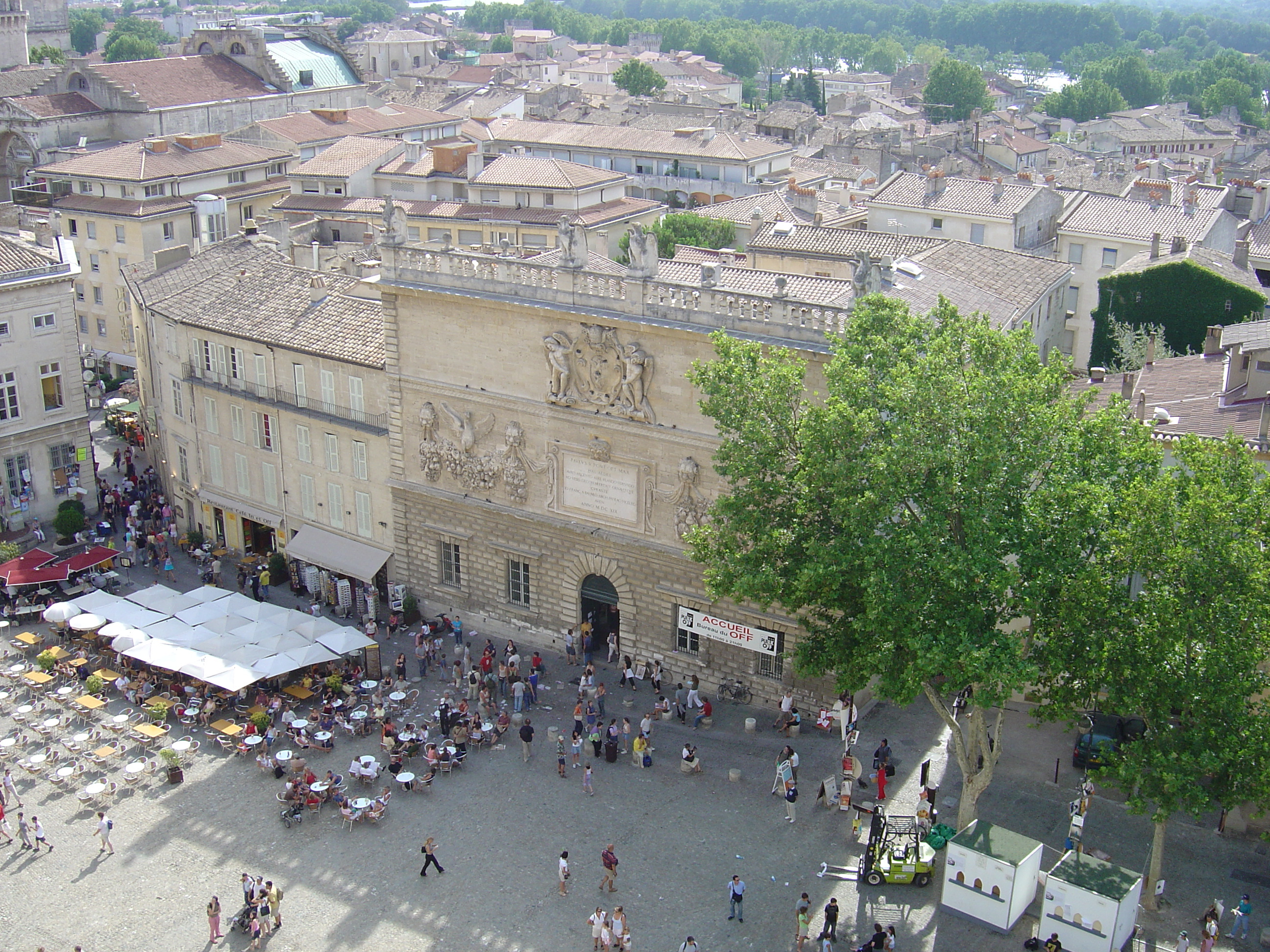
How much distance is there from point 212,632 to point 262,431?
948cm

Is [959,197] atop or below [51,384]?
atop

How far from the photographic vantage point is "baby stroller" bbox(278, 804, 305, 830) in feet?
109

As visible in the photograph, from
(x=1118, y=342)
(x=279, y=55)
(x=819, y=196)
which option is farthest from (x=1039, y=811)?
(x=279, y=55)

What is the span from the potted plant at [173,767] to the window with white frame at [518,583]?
11677mm

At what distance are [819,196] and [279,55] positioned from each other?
71232 millimetres

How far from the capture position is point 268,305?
157 ft

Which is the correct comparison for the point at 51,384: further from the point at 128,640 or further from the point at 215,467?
the point at 128,640

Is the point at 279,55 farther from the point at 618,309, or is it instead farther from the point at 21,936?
the point at 21,936

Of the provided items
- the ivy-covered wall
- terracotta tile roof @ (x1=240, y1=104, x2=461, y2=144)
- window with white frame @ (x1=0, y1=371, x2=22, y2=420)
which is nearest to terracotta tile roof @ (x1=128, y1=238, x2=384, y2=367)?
window with white frame @ (x1=0, y1=371, x2=22, y2=420)

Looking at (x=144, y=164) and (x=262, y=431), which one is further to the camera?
(x=144, y=164)

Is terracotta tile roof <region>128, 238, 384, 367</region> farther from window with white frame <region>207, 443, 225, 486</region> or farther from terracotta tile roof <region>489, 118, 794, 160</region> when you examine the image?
terracotta tile roof <region>489, 118, 794, 160</region>

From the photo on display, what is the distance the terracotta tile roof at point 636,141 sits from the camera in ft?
341

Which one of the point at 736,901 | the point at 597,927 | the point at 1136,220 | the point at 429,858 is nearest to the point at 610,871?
the point at 597,927

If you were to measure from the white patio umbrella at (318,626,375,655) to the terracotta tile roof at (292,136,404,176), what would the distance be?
5008 cm
